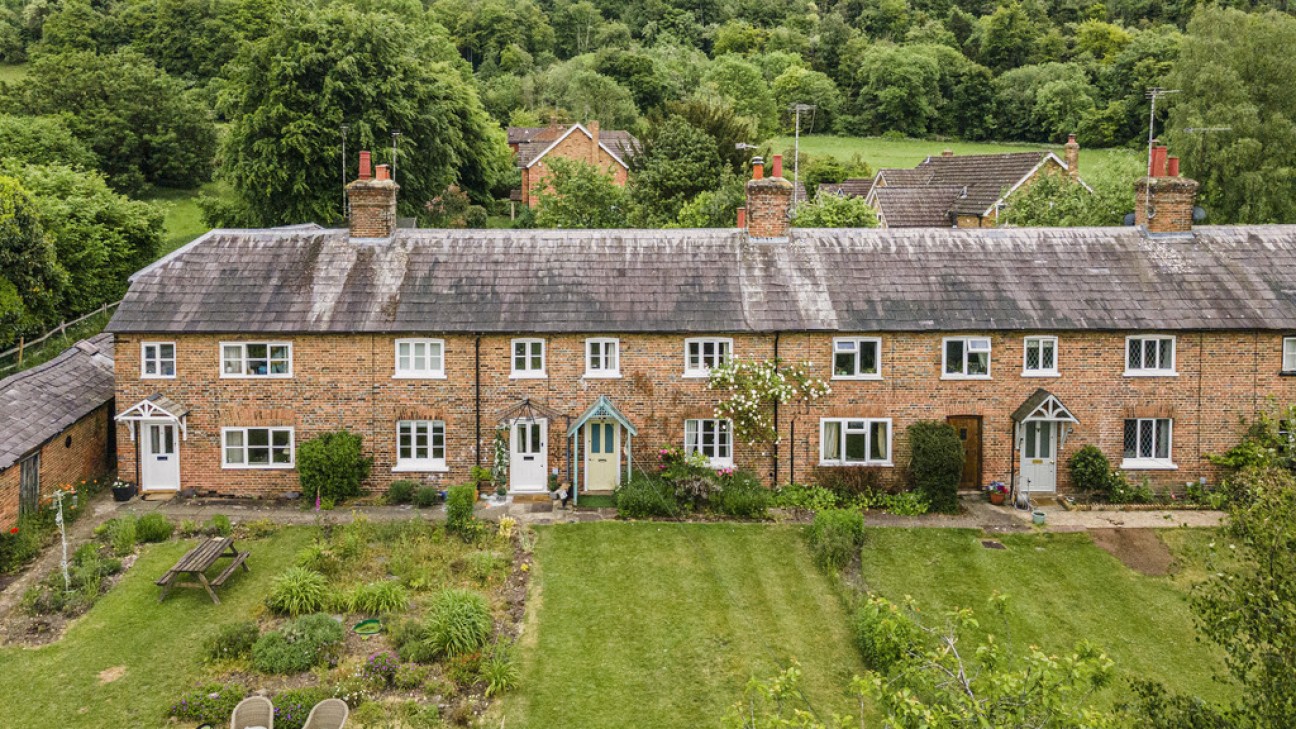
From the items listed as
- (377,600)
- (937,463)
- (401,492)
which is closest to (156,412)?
(401,492)

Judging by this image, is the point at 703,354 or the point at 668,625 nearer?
the point at 668,625

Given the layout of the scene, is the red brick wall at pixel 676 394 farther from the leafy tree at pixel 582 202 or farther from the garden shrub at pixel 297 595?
the leafy tree at pixel 582 202

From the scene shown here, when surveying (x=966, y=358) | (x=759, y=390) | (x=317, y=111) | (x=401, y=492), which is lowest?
(x=401, y=492)

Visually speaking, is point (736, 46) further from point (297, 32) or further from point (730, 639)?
point (730, 639)

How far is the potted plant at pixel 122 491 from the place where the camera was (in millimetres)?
24500

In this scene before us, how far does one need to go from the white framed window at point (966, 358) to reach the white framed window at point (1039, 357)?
3.24 ft

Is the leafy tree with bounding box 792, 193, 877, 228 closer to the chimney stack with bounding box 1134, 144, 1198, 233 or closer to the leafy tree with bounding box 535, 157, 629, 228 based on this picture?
the leafy tree with bounding box 535, 157, 629, 228

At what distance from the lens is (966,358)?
2514 cm

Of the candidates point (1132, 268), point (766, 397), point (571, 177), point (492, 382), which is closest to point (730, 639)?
point (766, 397)

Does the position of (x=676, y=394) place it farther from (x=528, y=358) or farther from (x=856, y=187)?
(x=856, y=187)

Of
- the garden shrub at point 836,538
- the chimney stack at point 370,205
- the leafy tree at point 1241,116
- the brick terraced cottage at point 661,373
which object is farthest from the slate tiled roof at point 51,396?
the leafy tree at point 1241,116

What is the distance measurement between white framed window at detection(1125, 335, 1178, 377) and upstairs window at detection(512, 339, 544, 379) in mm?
15272

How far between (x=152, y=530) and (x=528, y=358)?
9.64 metres

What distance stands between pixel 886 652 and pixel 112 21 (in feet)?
320
